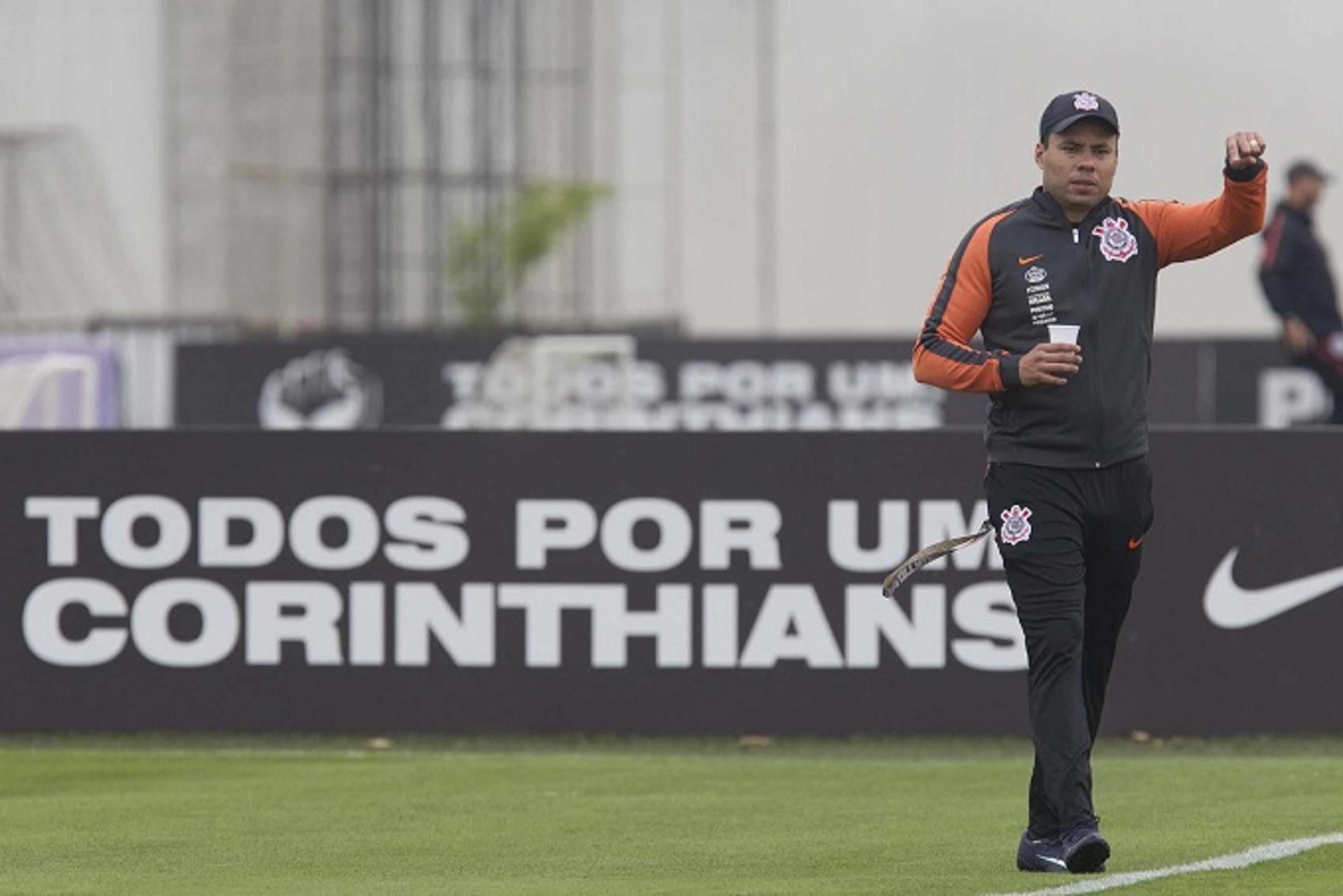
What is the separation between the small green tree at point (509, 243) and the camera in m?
44.0

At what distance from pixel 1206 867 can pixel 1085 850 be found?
436 millimetres

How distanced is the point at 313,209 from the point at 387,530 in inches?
1334

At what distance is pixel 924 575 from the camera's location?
12125 millimetres

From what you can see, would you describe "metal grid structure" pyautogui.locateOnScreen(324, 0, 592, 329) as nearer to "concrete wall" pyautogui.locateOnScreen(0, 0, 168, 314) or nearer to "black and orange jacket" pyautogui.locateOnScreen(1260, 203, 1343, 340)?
"concrete wall" pyautogui.locateOnScreen(0, 0, 168, 314)

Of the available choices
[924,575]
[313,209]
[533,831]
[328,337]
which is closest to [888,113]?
[313,209]

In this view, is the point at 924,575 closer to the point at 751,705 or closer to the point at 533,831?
the point at 751,705

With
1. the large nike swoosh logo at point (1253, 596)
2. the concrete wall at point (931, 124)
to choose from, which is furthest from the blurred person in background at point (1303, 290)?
the concrete wall at point (931, 124)

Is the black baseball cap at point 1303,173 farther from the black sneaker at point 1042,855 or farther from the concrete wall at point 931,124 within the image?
the concrete wall at point 931,124

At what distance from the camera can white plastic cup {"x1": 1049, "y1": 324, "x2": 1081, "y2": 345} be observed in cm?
782

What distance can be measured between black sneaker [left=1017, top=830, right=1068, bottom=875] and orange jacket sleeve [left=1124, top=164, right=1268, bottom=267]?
1550mm

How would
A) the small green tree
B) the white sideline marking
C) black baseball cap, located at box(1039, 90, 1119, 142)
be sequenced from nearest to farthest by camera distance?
the white sideline marking
black baseball cap, located at box(1039, 90, 1119, 142)
the small green tree

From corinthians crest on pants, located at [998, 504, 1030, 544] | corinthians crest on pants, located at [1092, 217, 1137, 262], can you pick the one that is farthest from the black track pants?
corinthians crest on pants, located at [1092, 217, 1137, 262]

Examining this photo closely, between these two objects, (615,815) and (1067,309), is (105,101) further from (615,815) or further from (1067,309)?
(1067,309)

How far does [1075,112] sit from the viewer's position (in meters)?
7.75
